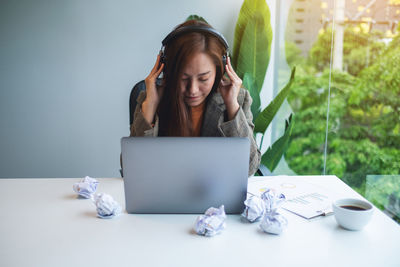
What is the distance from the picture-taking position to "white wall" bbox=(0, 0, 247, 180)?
238 cm

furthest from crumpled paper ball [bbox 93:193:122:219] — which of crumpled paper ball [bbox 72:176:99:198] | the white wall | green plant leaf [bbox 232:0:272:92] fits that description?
the white wall

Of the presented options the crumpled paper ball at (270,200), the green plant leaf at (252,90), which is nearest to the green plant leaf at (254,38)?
the green plant leaf at (252,90)

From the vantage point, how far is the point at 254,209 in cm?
88

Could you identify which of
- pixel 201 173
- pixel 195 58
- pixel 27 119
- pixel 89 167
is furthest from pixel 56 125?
pixel 201 173

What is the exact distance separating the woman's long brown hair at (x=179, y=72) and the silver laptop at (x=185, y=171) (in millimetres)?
517

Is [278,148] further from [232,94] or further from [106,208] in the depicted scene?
[106,208]

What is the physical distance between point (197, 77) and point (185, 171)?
0.55 m

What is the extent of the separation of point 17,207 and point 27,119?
5.58ft

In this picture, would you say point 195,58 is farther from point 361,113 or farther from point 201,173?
point 361,113

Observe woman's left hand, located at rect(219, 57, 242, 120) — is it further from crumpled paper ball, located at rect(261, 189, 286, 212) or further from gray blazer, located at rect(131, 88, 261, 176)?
crumpled paper ball, located at rect(261, 189, 286, 212)

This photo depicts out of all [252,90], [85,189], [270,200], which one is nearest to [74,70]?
[252,90]

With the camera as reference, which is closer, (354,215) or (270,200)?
(354,215)

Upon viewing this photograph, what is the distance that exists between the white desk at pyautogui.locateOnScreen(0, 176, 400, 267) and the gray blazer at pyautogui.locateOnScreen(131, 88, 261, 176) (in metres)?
0.43

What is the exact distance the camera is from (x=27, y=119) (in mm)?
2506
